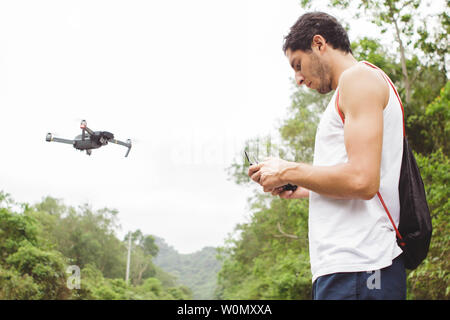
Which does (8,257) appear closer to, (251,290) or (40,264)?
(40,264)

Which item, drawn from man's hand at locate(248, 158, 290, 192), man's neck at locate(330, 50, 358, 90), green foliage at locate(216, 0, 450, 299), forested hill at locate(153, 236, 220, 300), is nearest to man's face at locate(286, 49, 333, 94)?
man's neck at locate(330, 50, 358, 90)

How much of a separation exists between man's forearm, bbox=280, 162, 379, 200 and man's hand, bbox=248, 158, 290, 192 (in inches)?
1.7

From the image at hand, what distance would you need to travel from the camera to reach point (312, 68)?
5.44 feet

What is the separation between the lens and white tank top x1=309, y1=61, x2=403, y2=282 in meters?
1.36

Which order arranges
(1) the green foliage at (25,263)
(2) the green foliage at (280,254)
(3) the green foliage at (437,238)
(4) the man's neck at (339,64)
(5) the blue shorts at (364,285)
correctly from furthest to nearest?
(2) the green foliage at (280,254), (1) the green foliage at (25,263), (3) the green foliage at (437,238), (4) the man's neck at (339,64), (5) the blue shorts at (364,285)

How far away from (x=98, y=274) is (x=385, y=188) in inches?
1119

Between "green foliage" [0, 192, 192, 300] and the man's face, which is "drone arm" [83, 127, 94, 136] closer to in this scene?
the man's face

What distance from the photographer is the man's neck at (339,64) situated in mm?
1615

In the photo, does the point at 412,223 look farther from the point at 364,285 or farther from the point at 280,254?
the point at 280,254

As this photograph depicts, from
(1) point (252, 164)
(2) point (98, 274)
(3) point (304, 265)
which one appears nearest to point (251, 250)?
(2) point (98, 274)

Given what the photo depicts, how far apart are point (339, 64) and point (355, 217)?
61 cm

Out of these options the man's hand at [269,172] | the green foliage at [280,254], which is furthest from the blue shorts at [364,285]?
the green foliage at [280,254]

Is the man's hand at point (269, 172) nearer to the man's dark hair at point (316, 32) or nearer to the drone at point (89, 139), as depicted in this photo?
the man's dark hair at point (316, 32)

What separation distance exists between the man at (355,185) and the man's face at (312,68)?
18 centimetres
